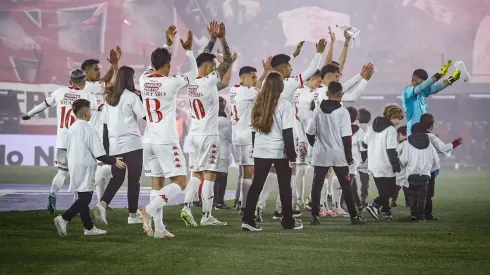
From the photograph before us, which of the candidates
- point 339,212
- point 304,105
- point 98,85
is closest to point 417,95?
point 304,105

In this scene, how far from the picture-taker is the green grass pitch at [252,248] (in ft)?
27.8

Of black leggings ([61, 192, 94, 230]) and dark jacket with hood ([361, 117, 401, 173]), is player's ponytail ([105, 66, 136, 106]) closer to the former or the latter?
black leggings ([61, 192, 94, 230])

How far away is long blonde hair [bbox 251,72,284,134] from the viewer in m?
11.7

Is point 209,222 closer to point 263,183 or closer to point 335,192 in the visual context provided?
point 263,183

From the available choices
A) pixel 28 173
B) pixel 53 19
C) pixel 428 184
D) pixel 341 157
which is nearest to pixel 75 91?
pixel 341 157

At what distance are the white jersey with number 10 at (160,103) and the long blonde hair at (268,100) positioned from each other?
1.17 meters

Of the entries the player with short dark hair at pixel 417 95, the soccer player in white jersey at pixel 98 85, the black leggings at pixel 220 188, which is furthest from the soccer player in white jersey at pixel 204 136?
the black leggings at pixel 220 188

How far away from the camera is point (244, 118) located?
14398 mm

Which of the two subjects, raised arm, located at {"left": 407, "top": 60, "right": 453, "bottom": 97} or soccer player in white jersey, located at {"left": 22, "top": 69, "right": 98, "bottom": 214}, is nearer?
soccer player in white jersey, located at {"left": 22, "top": 69, "right": 98, "bottom": 214}

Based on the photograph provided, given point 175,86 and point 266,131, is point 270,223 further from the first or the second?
point 175,86

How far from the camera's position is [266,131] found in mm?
11828

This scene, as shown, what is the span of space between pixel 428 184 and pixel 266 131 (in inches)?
143

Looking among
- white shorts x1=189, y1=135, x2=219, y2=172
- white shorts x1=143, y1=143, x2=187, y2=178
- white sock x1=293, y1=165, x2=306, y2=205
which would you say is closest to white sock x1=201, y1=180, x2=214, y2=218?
white shorts x1=189, y1=135, x2=219, y2=172

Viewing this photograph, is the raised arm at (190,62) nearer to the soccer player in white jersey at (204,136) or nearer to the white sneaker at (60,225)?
the soccer player in white jersey at (204,136)
